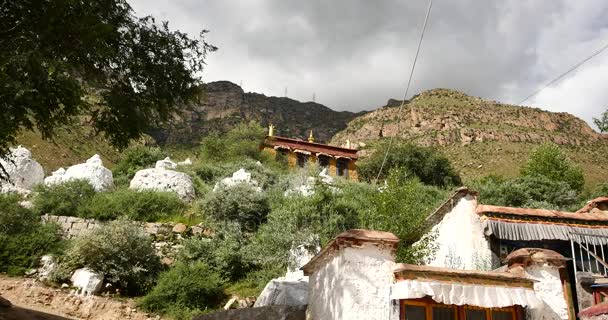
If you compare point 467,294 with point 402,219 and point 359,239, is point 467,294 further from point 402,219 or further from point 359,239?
point 402,219

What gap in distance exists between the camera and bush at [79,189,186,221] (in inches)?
872

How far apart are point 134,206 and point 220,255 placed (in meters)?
6.29

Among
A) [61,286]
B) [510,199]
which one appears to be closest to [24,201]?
[61,286]

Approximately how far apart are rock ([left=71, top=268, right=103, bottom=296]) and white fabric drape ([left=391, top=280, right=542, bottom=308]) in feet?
37.1

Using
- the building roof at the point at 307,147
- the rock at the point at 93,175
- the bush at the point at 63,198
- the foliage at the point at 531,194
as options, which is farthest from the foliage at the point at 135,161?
the foliage at the point at 531,194

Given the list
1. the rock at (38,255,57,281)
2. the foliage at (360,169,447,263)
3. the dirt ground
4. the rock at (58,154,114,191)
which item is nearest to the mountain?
the rock at (58,154,114,191)

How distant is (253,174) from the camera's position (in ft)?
104

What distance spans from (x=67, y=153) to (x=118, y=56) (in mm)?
41859

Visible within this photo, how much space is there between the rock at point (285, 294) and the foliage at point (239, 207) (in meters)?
8.45

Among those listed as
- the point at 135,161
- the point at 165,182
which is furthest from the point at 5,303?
the point at 135,161

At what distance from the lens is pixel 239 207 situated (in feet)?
73.6

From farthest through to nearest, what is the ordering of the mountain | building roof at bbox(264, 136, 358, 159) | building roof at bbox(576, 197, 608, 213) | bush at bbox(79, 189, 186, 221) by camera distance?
the mountain < building roof at bbox(264, 136, 358, 159) < bush at bbox(79, 189, 186, 221) < building roof at bbox(576, 197, 608, 213)

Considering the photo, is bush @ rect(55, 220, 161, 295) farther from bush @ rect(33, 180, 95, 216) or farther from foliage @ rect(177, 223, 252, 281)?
bush @ rect(33, 180, 95, 216)

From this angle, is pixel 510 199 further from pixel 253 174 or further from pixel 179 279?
pixel 179 279
